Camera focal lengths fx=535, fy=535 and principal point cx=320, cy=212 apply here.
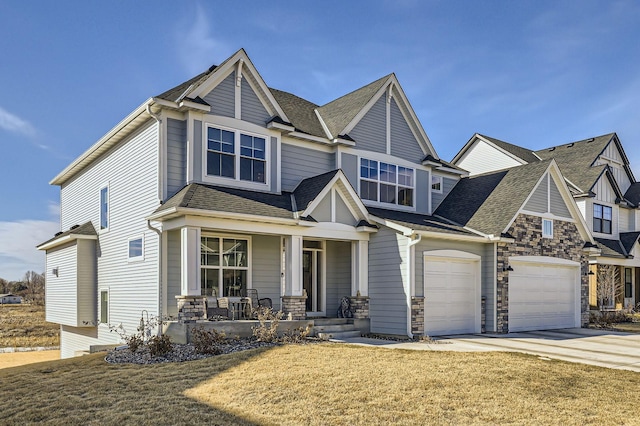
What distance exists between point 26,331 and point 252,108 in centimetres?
2826

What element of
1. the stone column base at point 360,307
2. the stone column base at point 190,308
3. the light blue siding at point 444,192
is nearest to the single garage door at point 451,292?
the stone column base at point 360,307

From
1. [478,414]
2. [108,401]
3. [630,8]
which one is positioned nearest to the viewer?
[478,414]

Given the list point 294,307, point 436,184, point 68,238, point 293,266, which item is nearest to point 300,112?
point 436,184

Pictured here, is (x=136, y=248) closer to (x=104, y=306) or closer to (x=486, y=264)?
(x=104, y=306)

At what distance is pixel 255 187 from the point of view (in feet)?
54.1

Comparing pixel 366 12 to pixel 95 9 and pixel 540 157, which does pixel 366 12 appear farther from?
pixel 540 157

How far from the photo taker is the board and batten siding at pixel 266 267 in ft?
54.3

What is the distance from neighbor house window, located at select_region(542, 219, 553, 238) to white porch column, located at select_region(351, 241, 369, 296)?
7.33 meters

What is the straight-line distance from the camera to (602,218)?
1242 inches

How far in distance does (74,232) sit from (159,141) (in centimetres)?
730

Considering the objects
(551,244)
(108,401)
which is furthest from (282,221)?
(551,244)

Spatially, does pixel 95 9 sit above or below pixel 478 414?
above

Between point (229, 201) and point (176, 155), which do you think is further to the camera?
point (176, 155)

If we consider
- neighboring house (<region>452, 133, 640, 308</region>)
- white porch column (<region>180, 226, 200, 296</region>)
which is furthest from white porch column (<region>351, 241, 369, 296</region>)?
neighboring house (<region>452, 133, 640, 308</region>)
